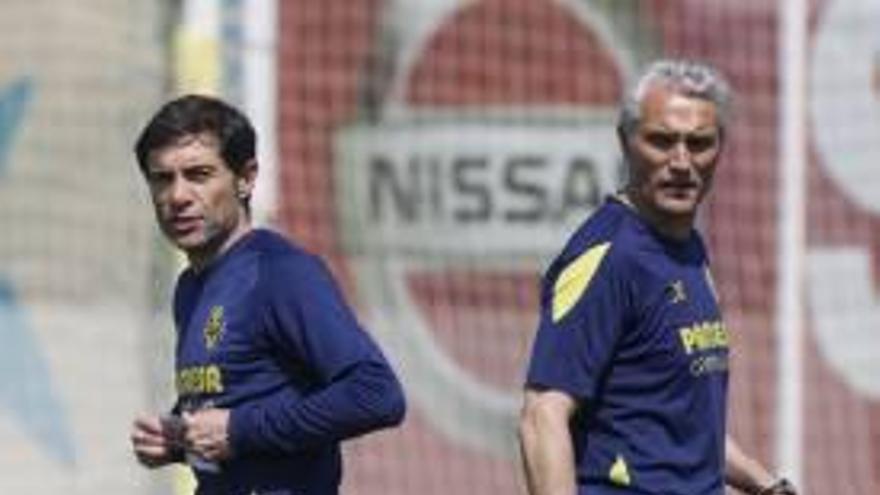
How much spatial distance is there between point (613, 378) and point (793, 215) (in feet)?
22.3

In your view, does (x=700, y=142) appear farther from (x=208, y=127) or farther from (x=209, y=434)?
(x=209, y=434)

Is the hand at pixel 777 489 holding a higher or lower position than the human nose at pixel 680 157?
lower

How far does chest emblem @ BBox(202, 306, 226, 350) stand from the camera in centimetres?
536

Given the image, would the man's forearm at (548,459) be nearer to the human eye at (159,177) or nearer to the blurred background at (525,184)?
the human eye at (159,177)

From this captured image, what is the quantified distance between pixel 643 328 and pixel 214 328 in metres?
0.76

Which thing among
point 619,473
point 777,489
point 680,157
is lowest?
point 777,489

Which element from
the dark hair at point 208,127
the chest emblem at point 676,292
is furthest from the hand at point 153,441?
the chest emblem at point 676,292

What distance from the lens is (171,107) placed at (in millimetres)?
5473

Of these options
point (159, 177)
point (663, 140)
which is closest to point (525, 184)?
point (159, 177)

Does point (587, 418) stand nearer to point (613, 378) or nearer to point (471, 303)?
point (613, 378)

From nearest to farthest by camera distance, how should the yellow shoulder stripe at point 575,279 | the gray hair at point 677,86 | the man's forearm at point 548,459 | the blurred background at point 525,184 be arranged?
the man's forearm at point 548,459 < the yellow shoulder stripe at point 575,279 < the gray hair at point 677,86 < the blurred background at point 525,184

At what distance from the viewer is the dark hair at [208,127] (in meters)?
5.44

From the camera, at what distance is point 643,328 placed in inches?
208

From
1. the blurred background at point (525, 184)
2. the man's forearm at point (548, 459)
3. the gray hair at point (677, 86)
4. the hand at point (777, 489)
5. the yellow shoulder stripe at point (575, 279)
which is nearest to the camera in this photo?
the man's forearm at point (548, 459)
